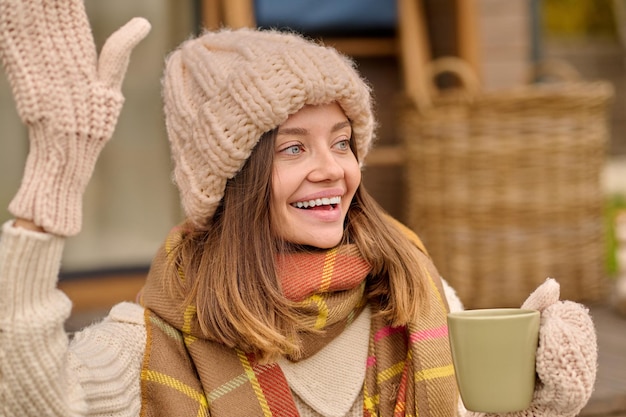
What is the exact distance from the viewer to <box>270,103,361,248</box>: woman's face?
1872 millimetres

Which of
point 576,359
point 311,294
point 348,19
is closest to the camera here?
point 576,359

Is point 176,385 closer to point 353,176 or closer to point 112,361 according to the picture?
point 112,361

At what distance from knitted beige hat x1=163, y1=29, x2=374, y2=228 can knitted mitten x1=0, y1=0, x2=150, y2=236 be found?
35 centimetres

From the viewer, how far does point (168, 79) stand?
77.9 inches

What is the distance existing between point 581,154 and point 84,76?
2.98 meters

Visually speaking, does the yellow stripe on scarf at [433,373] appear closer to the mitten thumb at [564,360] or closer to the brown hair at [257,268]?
the brown hair at [257,268]

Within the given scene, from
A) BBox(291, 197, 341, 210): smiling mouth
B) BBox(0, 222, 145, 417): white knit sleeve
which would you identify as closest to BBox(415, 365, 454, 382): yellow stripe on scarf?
BBox(291, 197, 341, 210): smiling mouth

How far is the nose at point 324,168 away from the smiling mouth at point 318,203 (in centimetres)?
→ 4

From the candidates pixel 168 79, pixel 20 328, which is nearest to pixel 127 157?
pixel 168 79

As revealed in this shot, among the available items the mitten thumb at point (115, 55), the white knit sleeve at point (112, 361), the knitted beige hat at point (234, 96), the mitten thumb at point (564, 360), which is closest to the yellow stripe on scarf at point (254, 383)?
the white knit sleeve at point (112, 361)

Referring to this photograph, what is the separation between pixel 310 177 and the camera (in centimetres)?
188

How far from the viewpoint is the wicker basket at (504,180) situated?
390 cm

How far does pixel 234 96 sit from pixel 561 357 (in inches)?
30.3

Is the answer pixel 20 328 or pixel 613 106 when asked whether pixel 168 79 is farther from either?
pixel 613 106
